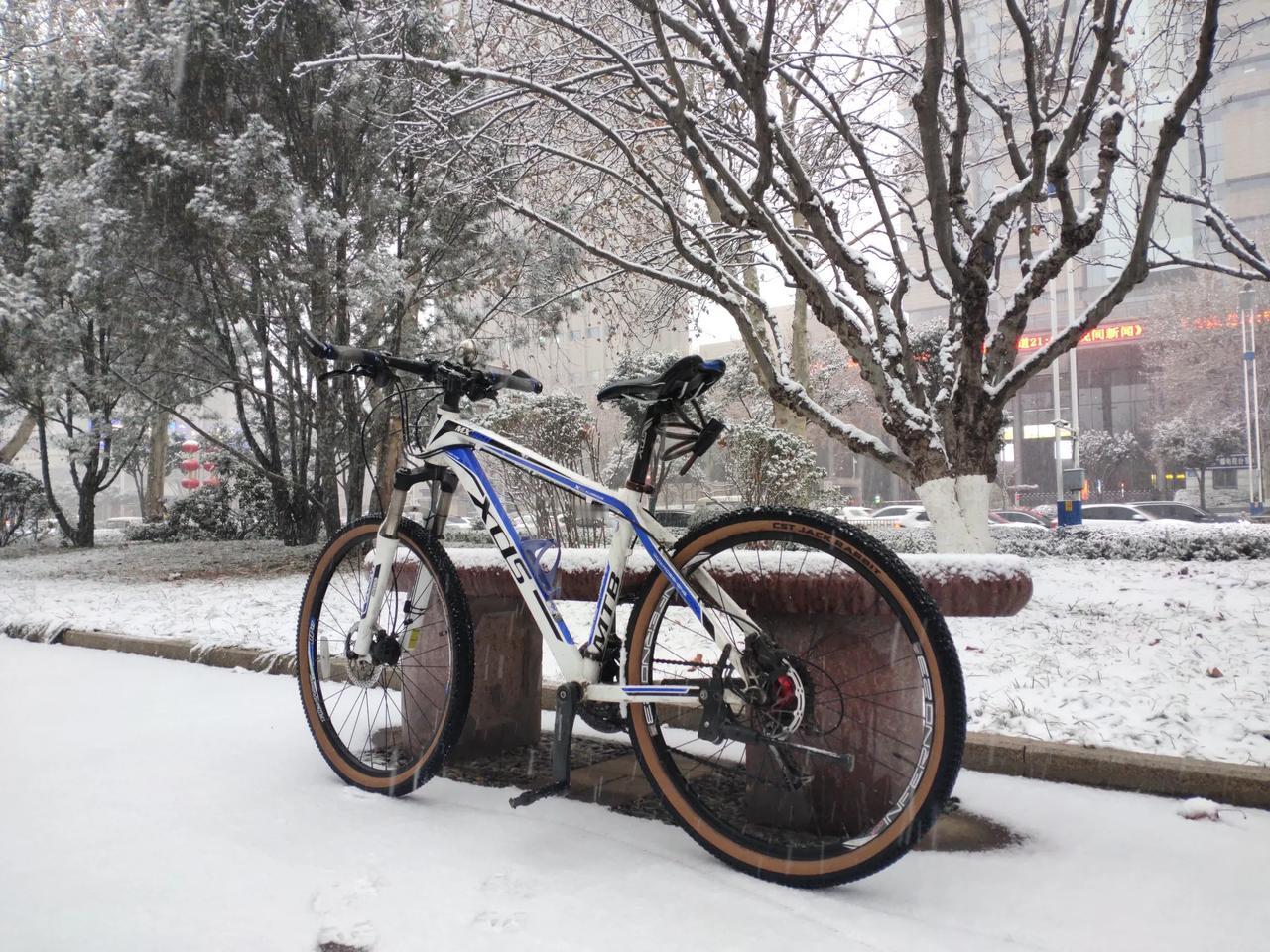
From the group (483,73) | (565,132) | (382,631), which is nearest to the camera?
(382,631)

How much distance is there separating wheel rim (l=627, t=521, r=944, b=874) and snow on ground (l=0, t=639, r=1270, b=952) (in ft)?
0.41

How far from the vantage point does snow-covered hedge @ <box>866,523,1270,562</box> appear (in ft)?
27.7

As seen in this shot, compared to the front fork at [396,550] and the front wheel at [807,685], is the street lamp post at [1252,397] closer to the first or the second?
the front wheel at [807,685]

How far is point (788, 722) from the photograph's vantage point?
1.84m

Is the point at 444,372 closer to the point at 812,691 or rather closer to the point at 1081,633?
the point at 812,691

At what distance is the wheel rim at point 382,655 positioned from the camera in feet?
8.31

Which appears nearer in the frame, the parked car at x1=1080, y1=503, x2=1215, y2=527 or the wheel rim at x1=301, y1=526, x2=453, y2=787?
the wheel rim at x1=301, y1=526, x2=453, y2=787

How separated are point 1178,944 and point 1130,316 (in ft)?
153

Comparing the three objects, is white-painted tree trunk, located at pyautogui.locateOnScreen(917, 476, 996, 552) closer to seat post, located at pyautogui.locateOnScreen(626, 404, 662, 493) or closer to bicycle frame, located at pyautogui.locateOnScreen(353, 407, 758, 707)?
bicycle frame, located at pyautogui.locateOnScreen(353, 407, 758, 707)

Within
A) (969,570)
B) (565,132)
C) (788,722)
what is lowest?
(788,722)

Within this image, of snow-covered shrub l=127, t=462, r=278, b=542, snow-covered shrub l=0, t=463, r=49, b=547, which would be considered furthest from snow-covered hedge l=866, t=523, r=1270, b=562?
snow-covered shrub l=0, t=463, r=49, b=547

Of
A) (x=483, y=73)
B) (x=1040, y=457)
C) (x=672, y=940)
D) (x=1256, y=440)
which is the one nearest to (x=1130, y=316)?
(x=1040, y=457)

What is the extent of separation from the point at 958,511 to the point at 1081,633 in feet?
3.10

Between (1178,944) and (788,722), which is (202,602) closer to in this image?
(788,722)
